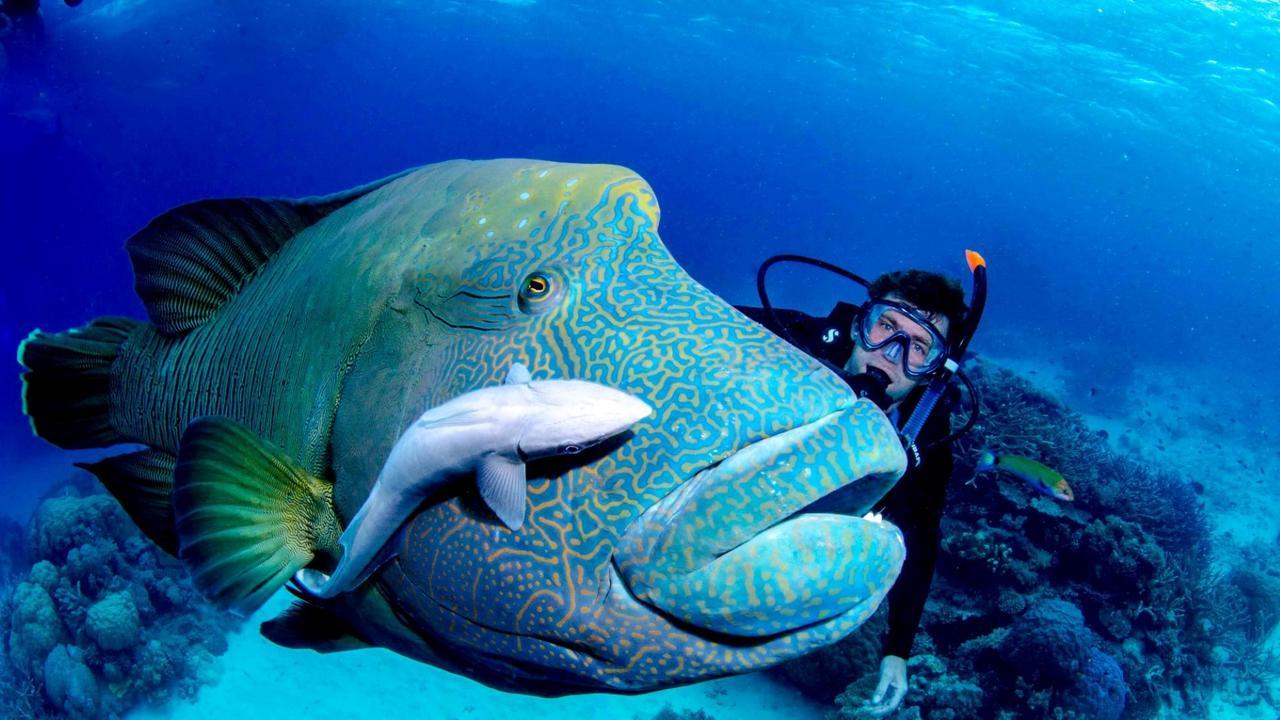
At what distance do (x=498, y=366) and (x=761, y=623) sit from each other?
73 centimetres

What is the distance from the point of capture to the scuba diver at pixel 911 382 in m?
3.84

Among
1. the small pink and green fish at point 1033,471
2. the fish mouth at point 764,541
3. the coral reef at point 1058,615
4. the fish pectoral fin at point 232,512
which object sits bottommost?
the coral reef at point 1058,615

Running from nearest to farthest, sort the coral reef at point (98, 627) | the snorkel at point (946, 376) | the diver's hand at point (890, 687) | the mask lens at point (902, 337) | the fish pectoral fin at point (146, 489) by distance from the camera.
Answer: the fish pectoral fin at point (146, 489)
the diver's hand at point (890, 687)
the snorkel at point (946, 376)
the mask lens at point (902, 337)
the coral reef at point (98, 627)

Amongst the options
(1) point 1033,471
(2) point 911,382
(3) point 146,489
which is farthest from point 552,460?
(1) point 1033,471

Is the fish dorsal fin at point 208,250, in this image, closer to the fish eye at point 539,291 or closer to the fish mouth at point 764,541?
the fish eye at point 539,291

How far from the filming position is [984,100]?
6328 centimetres

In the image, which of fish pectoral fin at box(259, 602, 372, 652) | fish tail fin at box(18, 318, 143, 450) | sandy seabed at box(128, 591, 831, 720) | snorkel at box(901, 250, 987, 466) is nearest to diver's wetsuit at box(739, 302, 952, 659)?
snorkel at box(901, 250, 987, 466)

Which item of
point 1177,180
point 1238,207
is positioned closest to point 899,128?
point 1177,180

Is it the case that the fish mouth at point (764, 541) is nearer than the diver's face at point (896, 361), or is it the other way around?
the fish mouth at point (764, 541)

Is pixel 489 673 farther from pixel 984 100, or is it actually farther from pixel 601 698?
pixel 984 100

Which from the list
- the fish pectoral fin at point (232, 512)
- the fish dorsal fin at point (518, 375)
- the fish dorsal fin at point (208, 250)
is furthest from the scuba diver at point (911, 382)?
the fish pectoral fin at point (232, 512)

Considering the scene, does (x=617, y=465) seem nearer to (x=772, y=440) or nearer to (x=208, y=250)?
(x=772, y=440)

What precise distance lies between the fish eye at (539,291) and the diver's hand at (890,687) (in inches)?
129

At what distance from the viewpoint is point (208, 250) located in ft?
7.31
